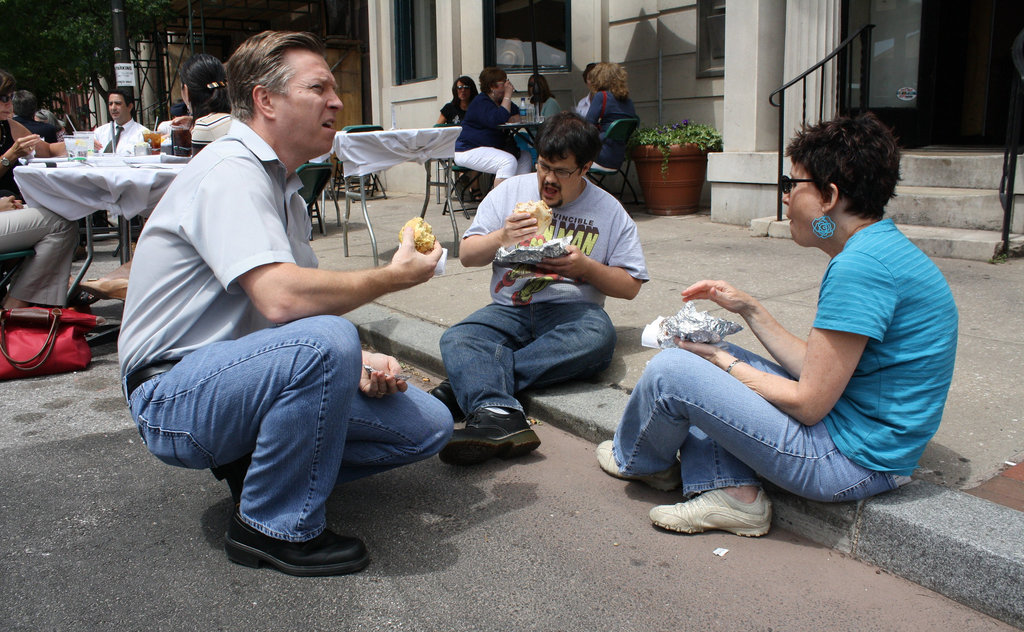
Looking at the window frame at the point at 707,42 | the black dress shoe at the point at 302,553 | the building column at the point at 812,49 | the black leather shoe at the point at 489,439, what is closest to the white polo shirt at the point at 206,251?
the black dress shoe at the point at 302,553

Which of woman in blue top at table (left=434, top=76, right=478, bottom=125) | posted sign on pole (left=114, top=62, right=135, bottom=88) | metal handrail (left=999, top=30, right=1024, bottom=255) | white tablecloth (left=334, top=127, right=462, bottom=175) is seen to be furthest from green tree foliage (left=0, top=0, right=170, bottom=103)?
metal handrail (left=999, top=30, right=1024, bottom=255)

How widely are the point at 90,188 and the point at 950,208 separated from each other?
6.03m

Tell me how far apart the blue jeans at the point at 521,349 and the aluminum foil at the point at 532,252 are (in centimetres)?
32

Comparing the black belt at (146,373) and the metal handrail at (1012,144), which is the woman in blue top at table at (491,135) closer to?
the metal handrail at (1012,144)

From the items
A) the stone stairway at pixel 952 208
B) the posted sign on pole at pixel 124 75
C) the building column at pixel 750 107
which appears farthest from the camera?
the posted sign on pole at pixel 124 75

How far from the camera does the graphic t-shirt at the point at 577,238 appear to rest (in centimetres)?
375

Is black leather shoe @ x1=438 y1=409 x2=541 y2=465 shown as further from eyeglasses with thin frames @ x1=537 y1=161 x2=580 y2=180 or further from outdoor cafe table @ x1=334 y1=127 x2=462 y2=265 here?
outdoor cafe table @ x1=334 y1=127 x2=462 y2=265

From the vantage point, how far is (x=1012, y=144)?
551cm

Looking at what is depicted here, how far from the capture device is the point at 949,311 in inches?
90.9

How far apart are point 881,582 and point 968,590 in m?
0.23

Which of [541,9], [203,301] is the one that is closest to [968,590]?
[203,301]

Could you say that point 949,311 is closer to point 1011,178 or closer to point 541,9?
point 1011,178

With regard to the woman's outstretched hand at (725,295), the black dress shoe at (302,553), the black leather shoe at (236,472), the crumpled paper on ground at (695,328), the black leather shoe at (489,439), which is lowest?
the black dress shoe at (302,553)

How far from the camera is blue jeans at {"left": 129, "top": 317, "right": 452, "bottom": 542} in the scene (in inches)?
88.7
